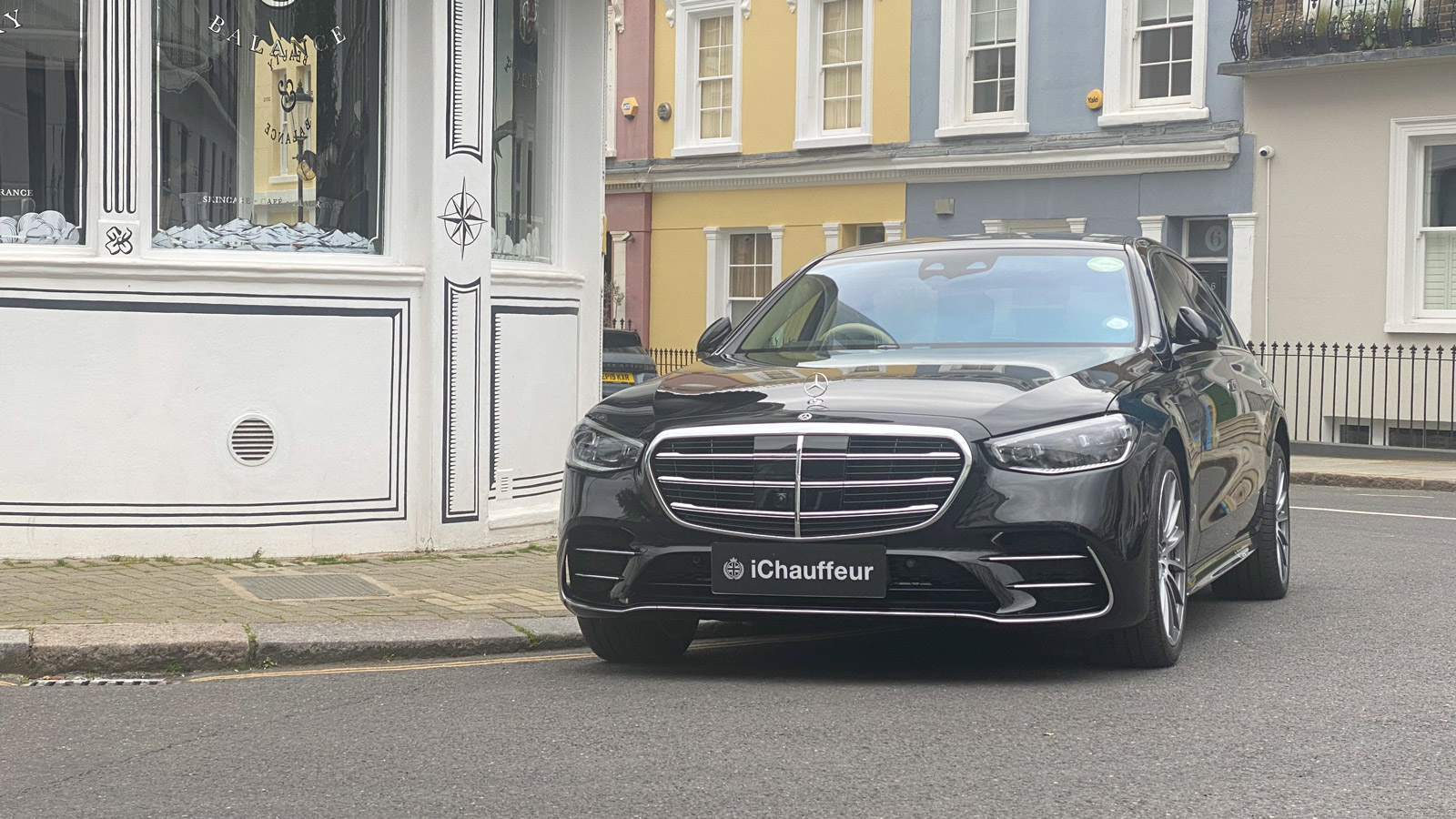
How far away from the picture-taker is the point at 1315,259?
21422 mm

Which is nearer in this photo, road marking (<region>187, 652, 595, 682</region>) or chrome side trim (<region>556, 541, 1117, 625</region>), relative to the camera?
chrome side trim (<region>556, 541, 1117, 625</region>)

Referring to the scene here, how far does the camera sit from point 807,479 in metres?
5.87

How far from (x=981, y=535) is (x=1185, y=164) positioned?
1783 cm

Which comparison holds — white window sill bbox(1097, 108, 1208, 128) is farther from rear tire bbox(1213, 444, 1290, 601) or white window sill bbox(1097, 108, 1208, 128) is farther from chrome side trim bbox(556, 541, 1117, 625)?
chrome side trim bbox(556, 541, 1117, 625)

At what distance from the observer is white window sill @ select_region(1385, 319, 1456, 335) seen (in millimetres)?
20328

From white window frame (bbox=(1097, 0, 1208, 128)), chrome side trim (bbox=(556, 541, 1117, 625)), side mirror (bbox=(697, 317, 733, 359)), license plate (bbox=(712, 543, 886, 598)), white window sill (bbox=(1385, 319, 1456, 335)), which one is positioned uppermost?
white window frame (bbox=(1097, 0, 1208, 128))

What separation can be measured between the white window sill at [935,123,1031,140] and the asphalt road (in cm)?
1746

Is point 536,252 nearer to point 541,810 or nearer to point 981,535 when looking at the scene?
point 981,535

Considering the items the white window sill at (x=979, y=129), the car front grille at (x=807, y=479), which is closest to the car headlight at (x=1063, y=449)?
the car front grille at (x=807, y=479)

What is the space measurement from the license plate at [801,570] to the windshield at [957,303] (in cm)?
148

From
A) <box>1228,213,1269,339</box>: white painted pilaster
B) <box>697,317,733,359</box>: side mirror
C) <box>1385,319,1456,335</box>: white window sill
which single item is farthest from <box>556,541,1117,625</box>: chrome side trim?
<box>1228,213,1269,339</box>: white painted pilaster

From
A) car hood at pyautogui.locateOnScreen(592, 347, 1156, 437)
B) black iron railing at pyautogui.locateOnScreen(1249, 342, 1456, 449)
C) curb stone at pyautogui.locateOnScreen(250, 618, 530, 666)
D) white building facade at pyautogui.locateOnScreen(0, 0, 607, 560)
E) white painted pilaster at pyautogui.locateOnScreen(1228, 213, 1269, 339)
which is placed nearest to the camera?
car hood at pyautogui.locateOnScreen(592, 347, 1156, 437)

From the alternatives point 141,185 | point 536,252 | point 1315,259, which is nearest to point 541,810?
point 141,185

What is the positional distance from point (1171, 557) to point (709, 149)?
22.0 meters
